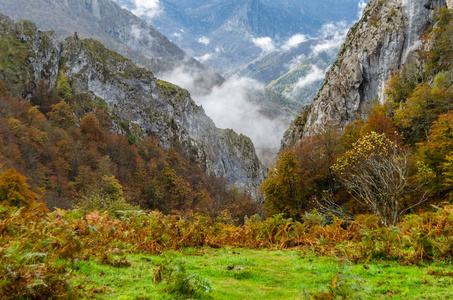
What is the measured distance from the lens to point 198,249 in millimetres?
9859

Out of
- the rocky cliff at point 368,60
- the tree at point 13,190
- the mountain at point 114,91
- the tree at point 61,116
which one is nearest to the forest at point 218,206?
the tree at point 13,190

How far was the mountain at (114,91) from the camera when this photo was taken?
86.4m

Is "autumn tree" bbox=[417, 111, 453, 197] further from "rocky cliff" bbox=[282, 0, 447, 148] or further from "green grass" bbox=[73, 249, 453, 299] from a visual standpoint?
"rocky cliff" bbox=[282, 0, 447, 148]

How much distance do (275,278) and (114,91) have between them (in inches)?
4647

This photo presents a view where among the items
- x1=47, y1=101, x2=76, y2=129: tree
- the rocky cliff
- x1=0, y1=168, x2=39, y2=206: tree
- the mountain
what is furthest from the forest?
the rocky cliff

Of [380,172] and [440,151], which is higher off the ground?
[440,151]

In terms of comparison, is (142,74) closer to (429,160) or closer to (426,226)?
(429,160)

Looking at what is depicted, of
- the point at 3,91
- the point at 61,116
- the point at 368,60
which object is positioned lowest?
the point at 61,116

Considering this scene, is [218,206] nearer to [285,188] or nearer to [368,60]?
[285,188]

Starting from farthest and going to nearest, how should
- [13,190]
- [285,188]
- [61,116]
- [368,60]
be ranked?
[61,116]
[368,60]
[285,188]
[13,190]

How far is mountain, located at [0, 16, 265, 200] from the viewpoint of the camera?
86.4 metres

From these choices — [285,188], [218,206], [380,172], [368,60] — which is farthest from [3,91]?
[368,60]

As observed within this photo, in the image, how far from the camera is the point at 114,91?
11350cm

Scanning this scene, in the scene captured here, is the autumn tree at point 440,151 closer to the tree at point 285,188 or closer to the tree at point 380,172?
the tree at point 380,172
